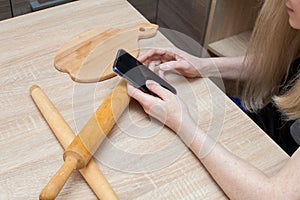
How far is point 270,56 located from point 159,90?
1.11 feet

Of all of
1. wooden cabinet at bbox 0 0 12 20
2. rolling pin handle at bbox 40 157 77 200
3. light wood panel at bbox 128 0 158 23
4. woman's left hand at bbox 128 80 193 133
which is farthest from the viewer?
light wood panel at bbox 128 0 158 23

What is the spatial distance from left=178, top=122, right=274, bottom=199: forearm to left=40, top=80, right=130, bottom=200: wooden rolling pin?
13 cm

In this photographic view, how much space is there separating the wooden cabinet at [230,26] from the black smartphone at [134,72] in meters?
0.74

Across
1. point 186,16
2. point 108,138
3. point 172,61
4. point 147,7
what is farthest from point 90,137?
point 147,7

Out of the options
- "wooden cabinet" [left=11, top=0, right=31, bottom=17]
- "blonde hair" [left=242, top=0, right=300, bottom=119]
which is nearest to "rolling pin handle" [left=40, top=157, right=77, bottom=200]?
"blonde hair" [left=242, top=0, right=300, bottom=119]

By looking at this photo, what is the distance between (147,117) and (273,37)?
14.9 inches

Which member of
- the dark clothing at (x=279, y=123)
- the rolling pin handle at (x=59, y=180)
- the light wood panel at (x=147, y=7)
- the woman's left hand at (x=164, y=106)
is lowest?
the light wood panel at (x=147, y=7)

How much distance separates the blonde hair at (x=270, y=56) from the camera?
0.92m

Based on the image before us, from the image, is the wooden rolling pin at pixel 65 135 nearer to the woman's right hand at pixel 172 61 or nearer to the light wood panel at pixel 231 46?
the woman's right hand at pixel 172 61

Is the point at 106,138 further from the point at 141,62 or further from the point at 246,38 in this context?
the point at 246,38

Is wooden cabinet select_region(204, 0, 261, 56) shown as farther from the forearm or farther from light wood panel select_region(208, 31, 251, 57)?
the forearm

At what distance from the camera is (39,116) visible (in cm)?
74

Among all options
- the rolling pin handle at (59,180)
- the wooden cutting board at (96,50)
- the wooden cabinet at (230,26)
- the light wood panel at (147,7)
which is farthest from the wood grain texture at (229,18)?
the rolling pin handle at (59,180)

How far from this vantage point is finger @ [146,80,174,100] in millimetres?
755
